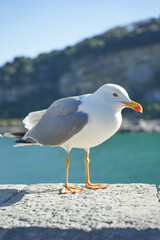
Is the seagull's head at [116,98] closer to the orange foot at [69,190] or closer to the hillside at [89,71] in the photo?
the orange foot at [69,190]

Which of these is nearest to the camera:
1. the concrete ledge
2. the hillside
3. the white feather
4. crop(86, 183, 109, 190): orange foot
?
the concrete ledge

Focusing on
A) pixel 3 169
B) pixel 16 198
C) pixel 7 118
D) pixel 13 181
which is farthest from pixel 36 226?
pixel 7 118

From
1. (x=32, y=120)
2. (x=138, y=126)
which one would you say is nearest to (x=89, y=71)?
(x=138, y=126)

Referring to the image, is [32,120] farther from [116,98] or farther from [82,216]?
[82,216]

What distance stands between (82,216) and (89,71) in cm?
4679

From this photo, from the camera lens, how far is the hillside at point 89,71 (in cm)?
4494

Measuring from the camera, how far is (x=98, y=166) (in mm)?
15094

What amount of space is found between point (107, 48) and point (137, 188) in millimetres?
45804

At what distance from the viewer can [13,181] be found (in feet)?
38.6

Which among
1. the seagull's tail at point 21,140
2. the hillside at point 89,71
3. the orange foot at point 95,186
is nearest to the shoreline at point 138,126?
the hillside at point 89,71

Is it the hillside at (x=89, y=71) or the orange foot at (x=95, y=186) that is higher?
the hillside at (x=89, y=71)

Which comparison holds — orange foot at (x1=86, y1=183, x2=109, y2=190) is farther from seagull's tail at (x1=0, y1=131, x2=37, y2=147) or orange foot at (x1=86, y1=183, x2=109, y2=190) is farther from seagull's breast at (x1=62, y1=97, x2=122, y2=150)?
seagull's tail at (x1=0, y1=131, x2=37, y2=147)

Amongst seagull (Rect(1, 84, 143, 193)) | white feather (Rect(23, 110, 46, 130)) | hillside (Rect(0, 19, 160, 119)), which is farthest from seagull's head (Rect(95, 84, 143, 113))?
hillside (Rect(0, 19, 160, 119))

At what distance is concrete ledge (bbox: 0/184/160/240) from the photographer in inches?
76.6
